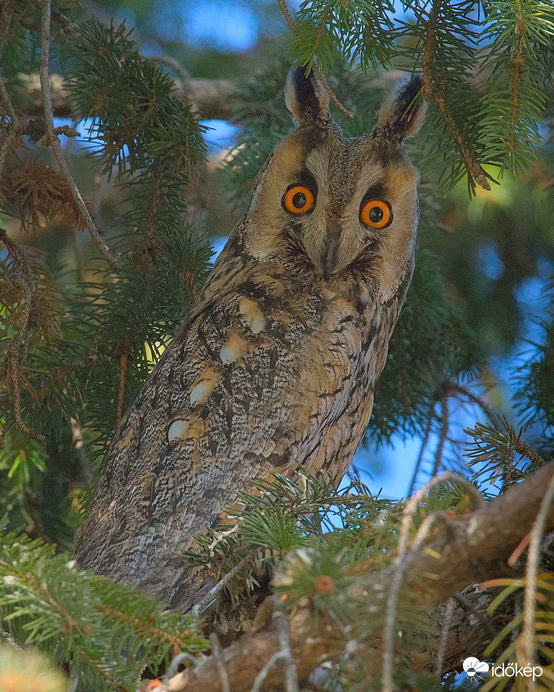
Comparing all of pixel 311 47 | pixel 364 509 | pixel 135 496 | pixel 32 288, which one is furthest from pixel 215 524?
pixel 311 47

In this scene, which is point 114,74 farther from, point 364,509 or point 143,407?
point 364,509

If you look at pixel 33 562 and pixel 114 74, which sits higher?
pixel 114 74

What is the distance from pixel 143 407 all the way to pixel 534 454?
937 mm

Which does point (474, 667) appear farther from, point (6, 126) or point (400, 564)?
point (6, 126)

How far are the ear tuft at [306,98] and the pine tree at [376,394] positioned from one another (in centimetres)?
13

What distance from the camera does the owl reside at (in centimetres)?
171

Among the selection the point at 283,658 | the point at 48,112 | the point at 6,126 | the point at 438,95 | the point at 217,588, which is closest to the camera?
the point at 283,658

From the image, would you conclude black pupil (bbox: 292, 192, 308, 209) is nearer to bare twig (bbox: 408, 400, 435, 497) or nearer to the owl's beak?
the owl's beak

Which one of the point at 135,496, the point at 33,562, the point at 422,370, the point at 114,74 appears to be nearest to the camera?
the point at 33,562

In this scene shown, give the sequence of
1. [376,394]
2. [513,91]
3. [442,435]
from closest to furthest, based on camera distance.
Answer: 1. [513,91]
2. [442,435]
3. [376,394]

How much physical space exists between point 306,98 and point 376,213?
397 mm

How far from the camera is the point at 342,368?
191 centimetres

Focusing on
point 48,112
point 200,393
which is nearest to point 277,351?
point 200,393

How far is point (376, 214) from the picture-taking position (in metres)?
2.04
